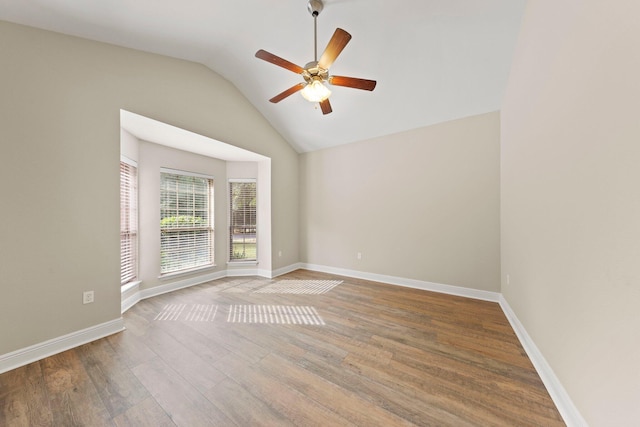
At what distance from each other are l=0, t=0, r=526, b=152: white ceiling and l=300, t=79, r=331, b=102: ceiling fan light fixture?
2.91ft

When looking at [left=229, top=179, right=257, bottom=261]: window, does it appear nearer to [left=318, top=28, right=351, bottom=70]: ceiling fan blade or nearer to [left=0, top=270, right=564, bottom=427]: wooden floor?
[left=0, top=270, right=564, bottom=427]: wooden floor

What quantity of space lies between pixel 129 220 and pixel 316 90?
3.25 metres

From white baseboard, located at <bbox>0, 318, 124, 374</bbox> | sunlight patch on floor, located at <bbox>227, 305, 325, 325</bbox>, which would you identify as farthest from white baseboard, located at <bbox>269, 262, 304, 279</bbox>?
white baseboard, located at <bbox>0, 318, 124, 374</bbox>

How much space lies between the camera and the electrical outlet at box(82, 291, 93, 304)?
2.22 meters

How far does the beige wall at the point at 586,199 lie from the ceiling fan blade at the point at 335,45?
4.78 feet

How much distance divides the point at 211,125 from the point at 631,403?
4386 mm

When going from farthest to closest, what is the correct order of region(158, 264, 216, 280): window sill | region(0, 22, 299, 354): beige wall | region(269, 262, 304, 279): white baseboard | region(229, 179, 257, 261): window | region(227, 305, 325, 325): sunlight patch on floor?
region(229, 179, 257, 261): window < region(269, 262, 304, 279): white baseboard < region(158, 264, 216, 280): window sill < region(227, 305, 325, 325): sunlight patch on floor < region(0, 22, 299, 354): beige wall

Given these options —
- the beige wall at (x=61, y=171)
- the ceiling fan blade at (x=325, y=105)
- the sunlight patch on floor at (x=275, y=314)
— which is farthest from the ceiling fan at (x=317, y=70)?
the sunlight patch on floor at (x=275, y=314)

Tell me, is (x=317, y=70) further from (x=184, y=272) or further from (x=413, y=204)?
(x=184, y=272)

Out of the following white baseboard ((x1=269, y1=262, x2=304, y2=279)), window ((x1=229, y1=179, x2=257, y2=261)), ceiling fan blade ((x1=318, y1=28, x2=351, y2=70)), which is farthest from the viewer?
window ((x1=229, y1=179, x2=257, y2=261))

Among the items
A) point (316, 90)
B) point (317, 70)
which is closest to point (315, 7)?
point (317, 70)

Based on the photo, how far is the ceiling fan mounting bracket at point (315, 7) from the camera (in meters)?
2.17

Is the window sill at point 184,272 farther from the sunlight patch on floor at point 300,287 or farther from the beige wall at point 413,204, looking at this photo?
the beige wall at point 413,204

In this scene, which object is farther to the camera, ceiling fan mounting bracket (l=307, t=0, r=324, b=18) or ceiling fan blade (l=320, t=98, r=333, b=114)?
ceiling fan blade (l=320, t=98, r=333, b=114)
